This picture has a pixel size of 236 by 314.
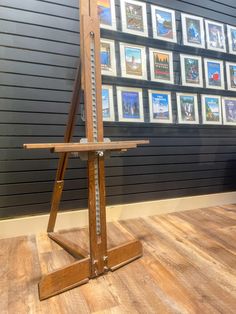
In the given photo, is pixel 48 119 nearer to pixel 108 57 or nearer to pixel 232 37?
pixel 108 57

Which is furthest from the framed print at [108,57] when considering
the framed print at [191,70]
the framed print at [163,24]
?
the framed print at [191,70]

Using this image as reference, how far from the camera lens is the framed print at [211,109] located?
8.77 ft

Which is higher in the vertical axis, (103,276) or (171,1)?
(171,1)

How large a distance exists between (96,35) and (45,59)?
821 mm

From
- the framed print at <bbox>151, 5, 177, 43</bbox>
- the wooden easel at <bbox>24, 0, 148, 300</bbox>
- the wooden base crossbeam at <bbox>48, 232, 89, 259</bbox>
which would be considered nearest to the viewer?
the wooden easel at <bbox>24, 0, 148, 300</bbox>

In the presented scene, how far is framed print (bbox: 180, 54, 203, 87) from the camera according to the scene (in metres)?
2.56

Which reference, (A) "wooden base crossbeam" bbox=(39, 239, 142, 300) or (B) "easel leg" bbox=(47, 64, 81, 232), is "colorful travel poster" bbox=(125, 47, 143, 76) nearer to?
(B) "easel leg" bbox=(47, 64, 81, 232)

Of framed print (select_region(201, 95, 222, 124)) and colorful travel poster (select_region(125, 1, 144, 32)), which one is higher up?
colorful travel poster (select_region(125, 1, 144, 32))

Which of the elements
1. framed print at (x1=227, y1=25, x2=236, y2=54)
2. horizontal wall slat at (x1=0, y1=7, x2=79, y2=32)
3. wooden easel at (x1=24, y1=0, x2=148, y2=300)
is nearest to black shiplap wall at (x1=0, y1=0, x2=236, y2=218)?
horizontal wall slat at (x1=0, y1=7, x2=79, y2=32)

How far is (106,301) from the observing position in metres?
1.21

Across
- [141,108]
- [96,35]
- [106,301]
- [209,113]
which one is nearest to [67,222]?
[106,301]

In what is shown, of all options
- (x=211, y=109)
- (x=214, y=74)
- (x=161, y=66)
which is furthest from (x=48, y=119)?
(x=214, y=74)

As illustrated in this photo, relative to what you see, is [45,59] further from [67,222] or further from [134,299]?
[134,299]

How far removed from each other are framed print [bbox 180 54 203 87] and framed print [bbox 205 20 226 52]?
9.4 inches
